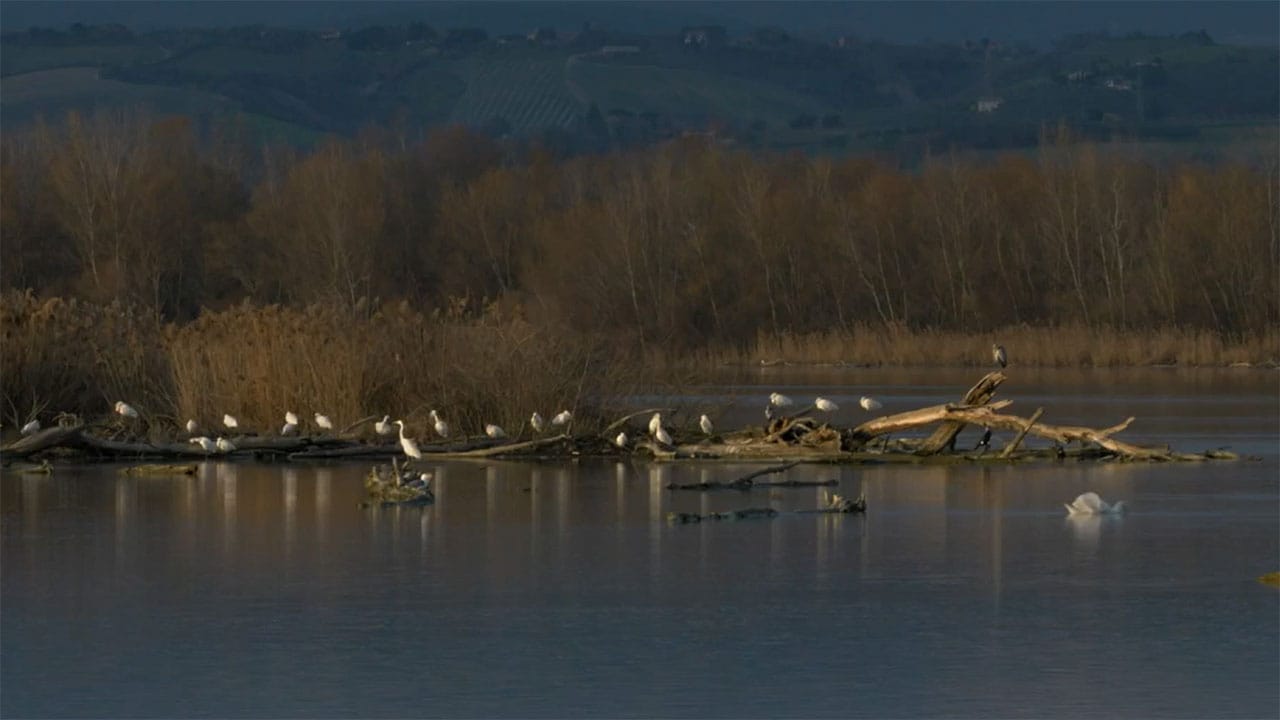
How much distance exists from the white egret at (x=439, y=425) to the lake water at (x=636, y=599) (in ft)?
6.91


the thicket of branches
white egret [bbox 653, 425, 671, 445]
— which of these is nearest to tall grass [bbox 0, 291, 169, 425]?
white egret [bbox 653, 425, 671, 445]

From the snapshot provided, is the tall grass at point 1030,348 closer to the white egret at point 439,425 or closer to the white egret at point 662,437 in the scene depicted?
the white egret at point 439,425

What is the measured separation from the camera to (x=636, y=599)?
11.5 m

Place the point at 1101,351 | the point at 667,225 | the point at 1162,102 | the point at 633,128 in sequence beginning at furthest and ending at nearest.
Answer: the point at 633,128 → the point at 1162,102 → the point at 667,225 → the point at 1101,351

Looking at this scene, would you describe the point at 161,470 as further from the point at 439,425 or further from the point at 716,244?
the point at 716,244

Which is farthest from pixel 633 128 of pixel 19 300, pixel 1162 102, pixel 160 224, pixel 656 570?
pixel 656 570

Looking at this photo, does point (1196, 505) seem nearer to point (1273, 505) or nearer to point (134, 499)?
point (1273, 505)

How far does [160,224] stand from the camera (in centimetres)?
5825

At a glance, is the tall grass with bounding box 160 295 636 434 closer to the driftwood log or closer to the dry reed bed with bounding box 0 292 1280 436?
the dry reed bed with bounding box 0 292 1280 436

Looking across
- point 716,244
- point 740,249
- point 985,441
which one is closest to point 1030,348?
point 740,249

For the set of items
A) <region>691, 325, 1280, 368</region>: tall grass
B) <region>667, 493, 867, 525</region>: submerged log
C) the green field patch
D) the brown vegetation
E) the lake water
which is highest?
the green field patch

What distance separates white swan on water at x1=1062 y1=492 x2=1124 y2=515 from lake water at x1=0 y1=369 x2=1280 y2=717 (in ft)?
0.61

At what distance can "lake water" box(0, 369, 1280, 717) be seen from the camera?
9.10m

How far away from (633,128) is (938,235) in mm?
140480
